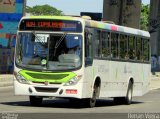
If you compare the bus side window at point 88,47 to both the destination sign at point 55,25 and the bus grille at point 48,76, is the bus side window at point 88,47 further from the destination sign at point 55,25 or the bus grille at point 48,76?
the bus grille at point 48,76

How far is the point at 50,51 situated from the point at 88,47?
1.23 metres

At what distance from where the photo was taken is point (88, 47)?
72.5ft

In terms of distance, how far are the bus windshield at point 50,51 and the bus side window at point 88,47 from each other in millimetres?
298

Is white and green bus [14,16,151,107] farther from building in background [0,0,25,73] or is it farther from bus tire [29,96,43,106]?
building in background [0,0,25,73]

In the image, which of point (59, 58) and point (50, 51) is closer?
point (59, 58)

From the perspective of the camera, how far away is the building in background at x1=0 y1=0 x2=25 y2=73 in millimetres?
50031

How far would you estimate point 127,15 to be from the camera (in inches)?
2707

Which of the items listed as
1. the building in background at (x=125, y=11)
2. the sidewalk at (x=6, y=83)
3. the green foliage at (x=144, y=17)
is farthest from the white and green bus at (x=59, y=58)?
the green foliage at (x=144, y=17)

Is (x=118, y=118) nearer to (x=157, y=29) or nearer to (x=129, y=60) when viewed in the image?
(x=129, y=60)

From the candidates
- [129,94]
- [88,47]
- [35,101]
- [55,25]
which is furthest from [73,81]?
[129,94]

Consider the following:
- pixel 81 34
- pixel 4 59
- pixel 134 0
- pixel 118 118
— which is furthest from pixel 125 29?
pixel 134 0

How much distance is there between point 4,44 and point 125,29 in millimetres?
25540

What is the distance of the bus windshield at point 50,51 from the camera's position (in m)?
21.6

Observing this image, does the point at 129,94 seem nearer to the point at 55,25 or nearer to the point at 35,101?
the point at 35,101
